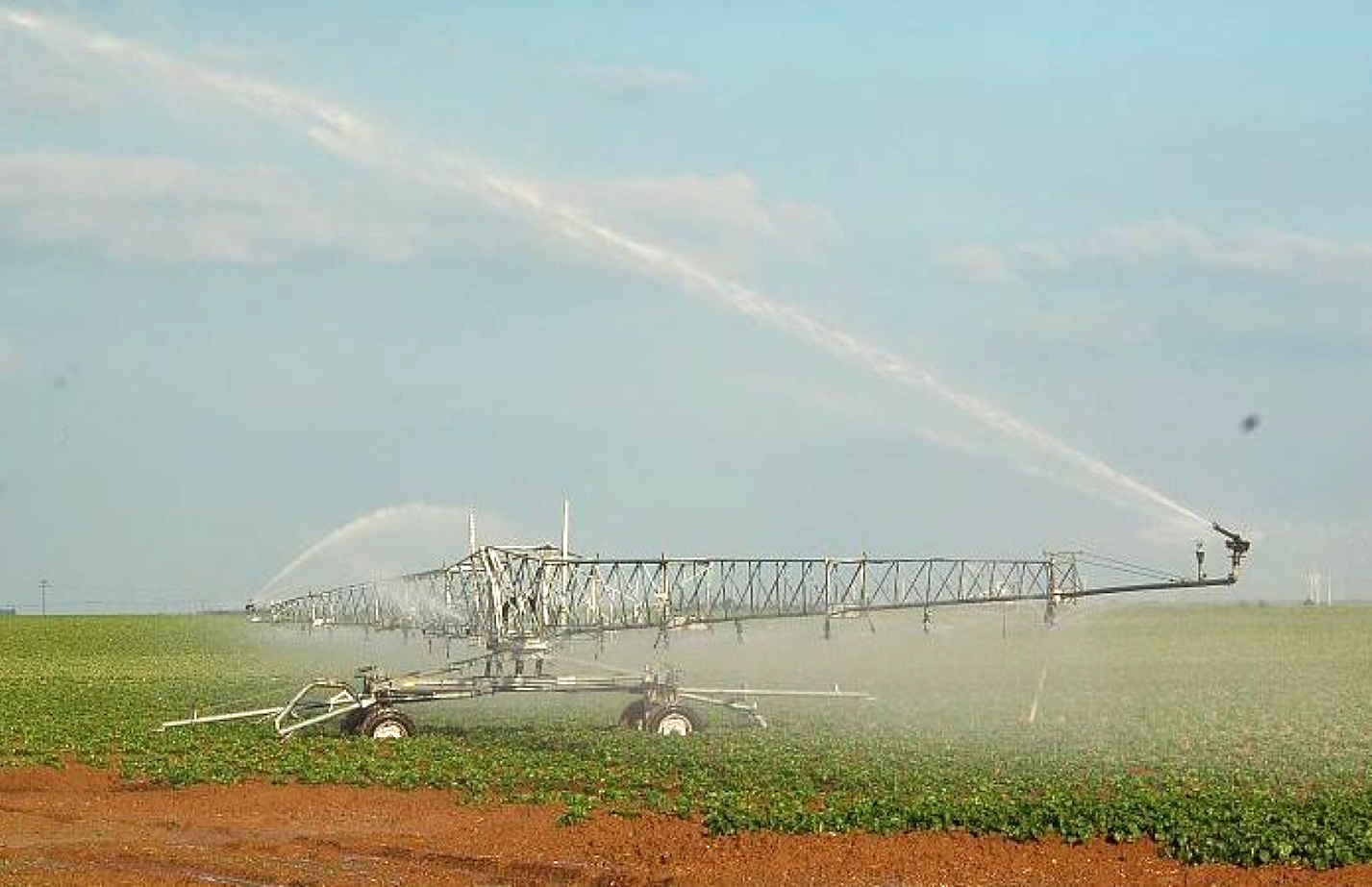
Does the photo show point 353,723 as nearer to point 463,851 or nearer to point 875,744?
point 875,744

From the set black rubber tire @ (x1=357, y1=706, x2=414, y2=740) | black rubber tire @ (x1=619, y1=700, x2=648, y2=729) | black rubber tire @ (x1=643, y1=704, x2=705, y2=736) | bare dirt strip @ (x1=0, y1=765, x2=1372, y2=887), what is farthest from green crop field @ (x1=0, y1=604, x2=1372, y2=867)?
black rubber tire @ (x1=357, y1=706, x2=414, y2=740)

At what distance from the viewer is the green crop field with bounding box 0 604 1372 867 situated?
27.2 m

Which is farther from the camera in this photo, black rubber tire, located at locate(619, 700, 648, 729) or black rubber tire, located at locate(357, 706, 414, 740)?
black rubber tire, located at locate(619, 700, 648, 729)

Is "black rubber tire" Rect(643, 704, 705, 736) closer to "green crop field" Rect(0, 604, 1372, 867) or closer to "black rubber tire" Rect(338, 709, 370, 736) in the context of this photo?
"green crop field" Rect(0, 604, 1372, 867)

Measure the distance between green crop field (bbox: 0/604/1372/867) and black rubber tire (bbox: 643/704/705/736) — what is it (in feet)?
1.80

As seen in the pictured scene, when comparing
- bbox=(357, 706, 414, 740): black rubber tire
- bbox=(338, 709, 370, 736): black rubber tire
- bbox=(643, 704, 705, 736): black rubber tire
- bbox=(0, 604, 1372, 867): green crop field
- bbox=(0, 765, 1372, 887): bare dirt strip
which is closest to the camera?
bbox=(0, 765, 1372, 887): bare dirt strip

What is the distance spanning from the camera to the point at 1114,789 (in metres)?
29.8

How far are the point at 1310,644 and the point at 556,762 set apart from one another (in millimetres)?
79938

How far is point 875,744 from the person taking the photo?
124 ft

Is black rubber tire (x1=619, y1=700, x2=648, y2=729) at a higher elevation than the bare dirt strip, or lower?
higher

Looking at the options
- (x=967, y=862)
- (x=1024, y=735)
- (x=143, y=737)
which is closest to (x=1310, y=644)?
(x=1024, y=735)

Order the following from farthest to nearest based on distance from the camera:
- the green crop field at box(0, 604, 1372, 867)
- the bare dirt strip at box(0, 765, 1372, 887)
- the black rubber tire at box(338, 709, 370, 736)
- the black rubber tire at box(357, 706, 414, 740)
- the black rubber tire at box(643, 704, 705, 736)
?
the black rubber tire at box(338, 709, 370, 736)
the black rubber tire at box(643, 704, 705, 736)
the black rubber tire at box(357, 706, 414, 740)
the green crop field at box(0, 604, 1372, 867)
the bare dirt strip at box(0, 765, 1372, 887)

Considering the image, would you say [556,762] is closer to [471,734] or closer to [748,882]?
[471,734]

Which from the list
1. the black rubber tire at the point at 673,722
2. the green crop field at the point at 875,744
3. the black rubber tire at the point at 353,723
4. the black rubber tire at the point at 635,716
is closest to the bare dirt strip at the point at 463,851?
the green crop field at the point at 875,744
